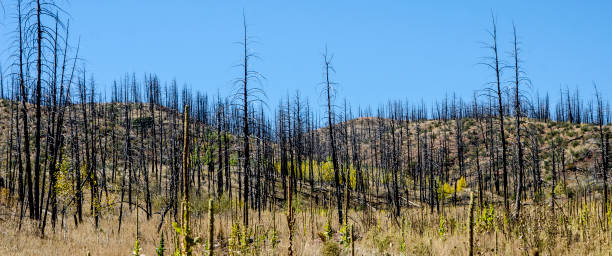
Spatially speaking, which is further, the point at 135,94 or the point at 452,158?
the point at 135,94

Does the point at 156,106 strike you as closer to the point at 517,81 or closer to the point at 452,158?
the point at 452,158

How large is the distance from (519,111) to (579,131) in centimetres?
4366

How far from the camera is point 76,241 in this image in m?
9.73

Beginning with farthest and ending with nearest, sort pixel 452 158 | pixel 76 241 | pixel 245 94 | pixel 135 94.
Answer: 1. pixel 135 94
2. pixel 452 158
3. pixel 245 94
4. pixel 76 241

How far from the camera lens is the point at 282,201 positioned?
3403 centimetres

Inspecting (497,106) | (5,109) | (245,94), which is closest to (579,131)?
(497,106)

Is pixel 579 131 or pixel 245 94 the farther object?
pixel 579 131

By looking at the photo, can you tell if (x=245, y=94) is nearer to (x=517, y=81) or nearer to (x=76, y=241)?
(x=76, y=241)

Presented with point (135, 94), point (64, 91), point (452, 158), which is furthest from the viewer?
point (135, 94)

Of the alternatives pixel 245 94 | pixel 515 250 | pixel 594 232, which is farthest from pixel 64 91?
pixel 594 232

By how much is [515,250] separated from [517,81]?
33.8 feet

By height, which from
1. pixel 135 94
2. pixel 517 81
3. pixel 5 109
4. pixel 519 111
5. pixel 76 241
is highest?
pixel 135 94

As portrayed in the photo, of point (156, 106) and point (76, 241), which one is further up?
point (156, 106)

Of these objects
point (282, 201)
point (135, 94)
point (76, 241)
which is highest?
point (135, 94)
